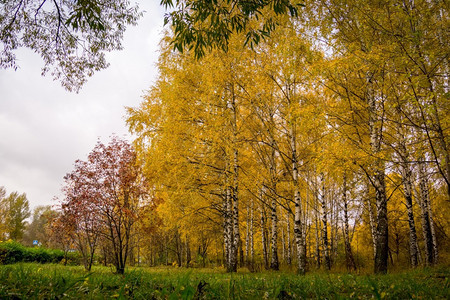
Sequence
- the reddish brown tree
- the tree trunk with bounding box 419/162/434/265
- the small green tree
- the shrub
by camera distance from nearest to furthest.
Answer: the reddish brown tree < the tree trunk with bounding box 419/162/434/265 < the shrub < the small green tree

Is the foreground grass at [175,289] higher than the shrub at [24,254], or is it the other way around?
A: the foreground grass at [175,289]

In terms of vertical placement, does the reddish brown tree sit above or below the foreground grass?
above

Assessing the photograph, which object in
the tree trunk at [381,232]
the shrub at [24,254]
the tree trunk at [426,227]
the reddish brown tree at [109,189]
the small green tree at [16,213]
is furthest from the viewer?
the small green tree at [16,213]

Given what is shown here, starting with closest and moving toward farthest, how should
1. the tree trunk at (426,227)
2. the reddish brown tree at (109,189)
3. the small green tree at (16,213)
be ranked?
1. the reddish brown tree at (109,189)
2. the tree trunk at (426,227)
3. the small green tree at (16,213)

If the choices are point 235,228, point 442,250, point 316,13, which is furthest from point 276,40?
point 442,250

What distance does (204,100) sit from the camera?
914 centimetres

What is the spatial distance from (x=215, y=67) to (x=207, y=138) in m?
2.56

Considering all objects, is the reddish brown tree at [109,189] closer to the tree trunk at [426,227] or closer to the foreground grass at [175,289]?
the foreground grass at [175,289]

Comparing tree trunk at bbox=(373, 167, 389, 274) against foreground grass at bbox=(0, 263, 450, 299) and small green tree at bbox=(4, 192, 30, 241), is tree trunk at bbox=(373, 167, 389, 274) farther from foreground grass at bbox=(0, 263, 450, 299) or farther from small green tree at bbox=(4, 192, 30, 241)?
small green tree at bbox=(4, 192, 30, 241)

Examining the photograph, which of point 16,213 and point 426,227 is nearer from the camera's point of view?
point 426,227

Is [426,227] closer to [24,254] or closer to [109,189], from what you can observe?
[109,189]

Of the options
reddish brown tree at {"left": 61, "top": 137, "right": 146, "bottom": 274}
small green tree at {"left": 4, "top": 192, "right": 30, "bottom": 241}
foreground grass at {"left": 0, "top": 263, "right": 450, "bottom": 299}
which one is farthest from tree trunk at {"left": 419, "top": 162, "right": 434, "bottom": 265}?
small green tree at {"left": 4, "top": 192, "right": 30, "bottom": 241}

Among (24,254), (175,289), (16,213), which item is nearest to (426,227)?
(175,289)

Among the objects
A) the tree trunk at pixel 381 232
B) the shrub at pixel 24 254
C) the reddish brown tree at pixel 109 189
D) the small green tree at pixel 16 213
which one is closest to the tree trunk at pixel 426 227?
the tree trunk at pixel 381 232
